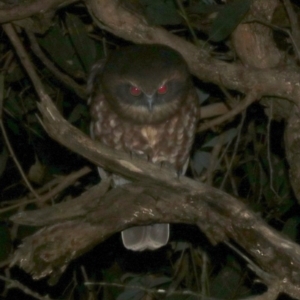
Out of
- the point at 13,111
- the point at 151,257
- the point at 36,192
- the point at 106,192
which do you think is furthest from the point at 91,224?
the point at 151,257

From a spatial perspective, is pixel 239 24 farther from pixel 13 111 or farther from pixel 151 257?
pixel 151 257

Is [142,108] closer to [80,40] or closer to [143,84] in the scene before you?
[143,84]

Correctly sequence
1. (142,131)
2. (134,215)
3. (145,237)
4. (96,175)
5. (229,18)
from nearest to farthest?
(134,215) < (229,18) < (142,131) < (145,237) < (96,175)

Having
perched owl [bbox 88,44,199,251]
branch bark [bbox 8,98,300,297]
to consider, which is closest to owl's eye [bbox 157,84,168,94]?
perched owl [bbox 88,44,199,251]

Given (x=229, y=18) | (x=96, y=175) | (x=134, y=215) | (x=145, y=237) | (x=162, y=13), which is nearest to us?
(x=134, y=215)

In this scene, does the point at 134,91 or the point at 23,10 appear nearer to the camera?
the point at 23,10

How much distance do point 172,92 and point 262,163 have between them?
642 mm

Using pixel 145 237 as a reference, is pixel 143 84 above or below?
above

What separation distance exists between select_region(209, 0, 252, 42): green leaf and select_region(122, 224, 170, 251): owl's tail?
3.55 feet

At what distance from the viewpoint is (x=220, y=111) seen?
446 cm

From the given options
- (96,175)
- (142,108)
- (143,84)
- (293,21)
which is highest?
(293,21)

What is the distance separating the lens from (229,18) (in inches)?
146

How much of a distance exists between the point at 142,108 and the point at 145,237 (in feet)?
2.15

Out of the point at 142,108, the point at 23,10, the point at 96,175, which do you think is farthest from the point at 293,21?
the point at 96,175
